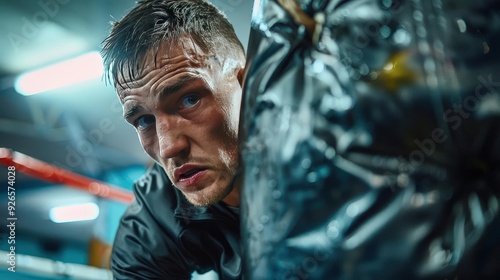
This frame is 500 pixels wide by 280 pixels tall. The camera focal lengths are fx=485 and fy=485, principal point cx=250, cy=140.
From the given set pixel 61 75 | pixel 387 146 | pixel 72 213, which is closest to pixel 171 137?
pixel 387 146

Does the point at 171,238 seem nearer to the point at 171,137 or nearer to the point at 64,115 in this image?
the point at 171,137

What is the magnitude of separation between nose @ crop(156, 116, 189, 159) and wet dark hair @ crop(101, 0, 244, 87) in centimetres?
10

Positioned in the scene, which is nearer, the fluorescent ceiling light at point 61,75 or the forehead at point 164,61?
the forehead at point 164,61

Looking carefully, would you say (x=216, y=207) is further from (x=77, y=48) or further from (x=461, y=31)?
(x=77, y=48)

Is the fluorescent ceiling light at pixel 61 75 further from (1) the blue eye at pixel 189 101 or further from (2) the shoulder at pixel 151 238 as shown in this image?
(1) the blue eye at pixel 189 101

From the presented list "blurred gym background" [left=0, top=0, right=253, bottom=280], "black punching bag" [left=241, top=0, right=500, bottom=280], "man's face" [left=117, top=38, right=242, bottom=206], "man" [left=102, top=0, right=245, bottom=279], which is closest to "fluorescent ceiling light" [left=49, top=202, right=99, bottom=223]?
"blurred gym background" [left=0, top=0, right=253, bottom=280]

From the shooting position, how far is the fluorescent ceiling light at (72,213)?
18.6 ft

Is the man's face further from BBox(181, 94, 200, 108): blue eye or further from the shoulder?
the shoulder

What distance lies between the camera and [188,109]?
0.76m

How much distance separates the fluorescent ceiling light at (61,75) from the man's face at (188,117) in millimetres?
1727

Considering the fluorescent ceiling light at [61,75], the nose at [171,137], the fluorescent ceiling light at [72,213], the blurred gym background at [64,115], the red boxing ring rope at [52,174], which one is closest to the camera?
the nose at [171,137]

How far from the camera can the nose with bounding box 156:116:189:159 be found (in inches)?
28.5

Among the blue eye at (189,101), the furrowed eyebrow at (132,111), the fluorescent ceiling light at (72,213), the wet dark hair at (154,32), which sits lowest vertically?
the fluorescent ceiling light at (72,213)

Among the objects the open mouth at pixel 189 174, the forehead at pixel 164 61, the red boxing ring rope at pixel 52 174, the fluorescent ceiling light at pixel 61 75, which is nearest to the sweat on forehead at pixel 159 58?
the forehead at pixel 164 61
